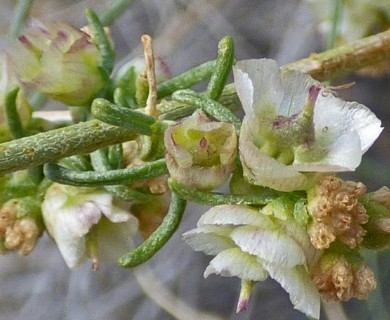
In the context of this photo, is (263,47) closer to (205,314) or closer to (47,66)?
(205,314)

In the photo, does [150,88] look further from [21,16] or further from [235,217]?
[21,16]

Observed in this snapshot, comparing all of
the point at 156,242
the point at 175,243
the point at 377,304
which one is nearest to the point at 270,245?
the point at 156,242

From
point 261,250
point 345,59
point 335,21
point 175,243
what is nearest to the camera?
point 261,250

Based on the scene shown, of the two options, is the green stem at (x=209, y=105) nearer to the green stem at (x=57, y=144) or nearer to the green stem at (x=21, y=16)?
the green stem at (x=57, y=144)

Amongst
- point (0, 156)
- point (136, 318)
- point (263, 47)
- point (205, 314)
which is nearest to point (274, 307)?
point (205, 314)

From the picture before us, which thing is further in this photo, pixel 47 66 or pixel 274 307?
pixel 274 307

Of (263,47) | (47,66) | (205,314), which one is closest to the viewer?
(47,66)

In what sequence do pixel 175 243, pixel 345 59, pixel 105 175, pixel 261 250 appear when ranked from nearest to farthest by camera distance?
pixel 261 250 → pixel 105 175 → pixel 345 59 → pixel 175 243
